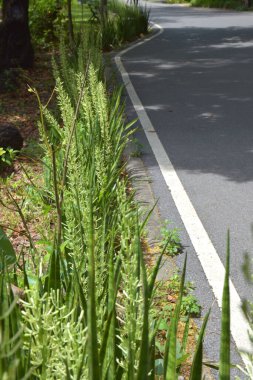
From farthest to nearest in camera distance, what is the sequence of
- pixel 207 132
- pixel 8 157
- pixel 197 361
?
pixel 207 132
pixel 8 157
pixel 197 361

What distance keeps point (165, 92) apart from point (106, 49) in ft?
24.7

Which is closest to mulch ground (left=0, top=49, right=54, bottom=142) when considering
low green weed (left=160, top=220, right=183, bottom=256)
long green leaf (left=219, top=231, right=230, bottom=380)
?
low green weed (left=160, top=220, right=183, bottom=256)

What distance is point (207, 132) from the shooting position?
960cm

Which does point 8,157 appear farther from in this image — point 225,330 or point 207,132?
point 225,330

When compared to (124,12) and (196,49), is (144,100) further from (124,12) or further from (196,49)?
(124,12)

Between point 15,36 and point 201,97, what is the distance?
4.26 metres

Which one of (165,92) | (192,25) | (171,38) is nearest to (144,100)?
(165,92)

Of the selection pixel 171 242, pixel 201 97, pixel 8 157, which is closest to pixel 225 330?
pixel 171 242

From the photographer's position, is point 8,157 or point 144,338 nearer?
point 144,338

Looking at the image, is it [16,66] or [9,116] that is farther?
[16,66]

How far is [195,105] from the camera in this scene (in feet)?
38.1

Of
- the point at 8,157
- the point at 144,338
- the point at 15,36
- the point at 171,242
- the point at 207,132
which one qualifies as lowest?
the point at 207,132

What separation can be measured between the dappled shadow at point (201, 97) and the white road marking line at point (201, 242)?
0.15 metres

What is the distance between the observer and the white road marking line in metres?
A: 4.16
